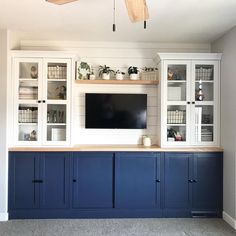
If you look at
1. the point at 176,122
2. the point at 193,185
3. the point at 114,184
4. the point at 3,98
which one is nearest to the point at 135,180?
the point at 114,184

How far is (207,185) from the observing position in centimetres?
388

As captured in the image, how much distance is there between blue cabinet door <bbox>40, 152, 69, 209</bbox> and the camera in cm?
377

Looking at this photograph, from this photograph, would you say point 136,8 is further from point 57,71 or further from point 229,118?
point 229,118

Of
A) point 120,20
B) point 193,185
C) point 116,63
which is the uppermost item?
point 120,20

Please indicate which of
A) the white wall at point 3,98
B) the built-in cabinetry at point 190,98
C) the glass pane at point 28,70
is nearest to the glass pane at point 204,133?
the built-in cabinetry at point 190,98

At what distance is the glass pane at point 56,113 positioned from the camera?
3.89 meters

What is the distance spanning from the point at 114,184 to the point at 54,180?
0.83 meters

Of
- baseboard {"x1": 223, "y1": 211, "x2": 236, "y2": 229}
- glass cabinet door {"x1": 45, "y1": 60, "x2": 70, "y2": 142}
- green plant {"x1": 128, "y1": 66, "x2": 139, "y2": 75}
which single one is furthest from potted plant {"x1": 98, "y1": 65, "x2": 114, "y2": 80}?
baseboard {"x1": 223, "y1": 211, "x2": 236, "y2": 229}

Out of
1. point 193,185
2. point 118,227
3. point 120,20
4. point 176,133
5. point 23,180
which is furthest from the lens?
point 176,133

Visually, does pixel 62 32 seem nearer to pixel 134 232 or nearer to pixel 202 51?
pixel 202 51

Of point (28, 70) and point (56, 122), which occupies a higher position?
point (28, 70)

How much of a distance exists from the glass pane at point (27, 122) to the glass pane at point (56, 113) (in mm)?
180

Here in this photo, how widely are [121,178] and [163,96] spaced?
1307 millimetres

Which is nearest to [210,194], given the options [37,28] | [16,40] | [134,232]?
[134,232]
